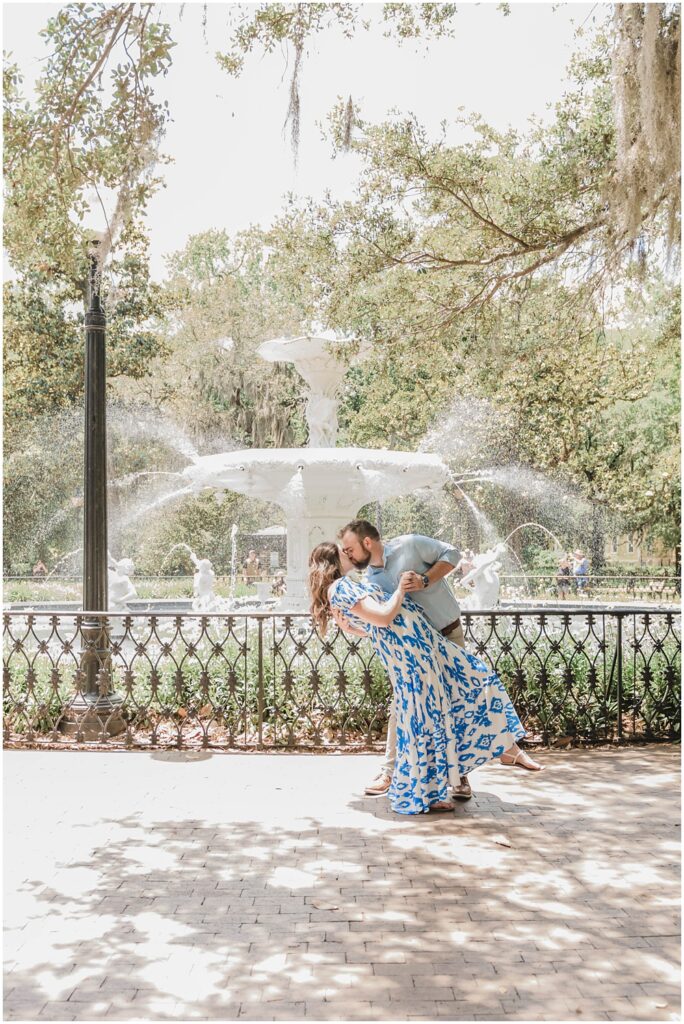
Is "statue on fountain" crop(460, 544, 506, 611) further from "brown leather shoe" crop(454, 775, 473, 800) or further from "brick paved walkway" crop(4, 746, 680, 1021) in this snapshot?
"brown leather shoe" crop(454, 775, 473, 800)

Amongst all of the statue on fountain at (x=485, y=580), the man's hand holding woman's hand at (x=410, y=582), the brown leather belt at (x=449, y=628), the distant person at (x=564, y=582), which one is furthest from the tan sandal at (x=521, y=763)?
the distant person at (x=564, y=582)

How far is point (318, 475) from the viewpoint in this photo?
10.8 metres

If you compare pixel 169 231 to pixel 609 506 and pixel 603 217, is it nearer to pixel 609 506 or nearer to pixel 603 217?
pixel 609 506

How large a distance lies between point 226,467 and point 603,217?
198 inches

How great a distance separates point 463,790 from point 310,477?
581 centimetres

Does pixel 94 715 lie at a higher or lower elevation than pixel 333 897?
higher

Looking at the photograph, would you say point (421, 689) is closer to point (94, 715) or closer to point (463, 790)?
point (463, 790)

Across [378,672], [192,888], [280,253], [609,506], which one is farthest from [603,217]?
[609,506]

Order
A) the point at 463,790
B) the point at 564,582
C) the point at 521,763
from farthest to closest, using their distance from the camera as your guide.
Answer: the point at 564,582 < the point at 521,763 < the point at 463,790

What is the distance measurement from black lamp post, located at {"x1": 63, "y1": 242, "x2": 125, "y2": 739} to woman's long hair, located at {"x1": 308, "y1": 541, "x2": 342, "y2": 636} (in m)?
2.43

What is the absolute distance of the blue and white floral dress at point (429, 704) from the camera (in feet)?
16.9

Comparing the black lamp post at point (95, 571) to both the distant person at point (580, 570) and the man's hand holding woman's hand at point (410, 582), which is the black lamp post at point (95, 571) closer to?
the man's hand holding woman's hand at point (410, 582)

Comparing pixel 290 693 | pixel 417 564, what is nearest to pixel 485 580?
pixel 290 693

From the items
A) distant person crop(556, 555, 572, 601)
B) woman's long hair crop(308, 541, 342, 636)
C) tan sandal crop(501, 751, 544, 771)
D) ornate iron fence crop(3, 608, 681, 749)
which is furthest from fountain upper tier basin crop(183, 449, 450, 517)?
distant person crop(556, 555, 572, 601)
